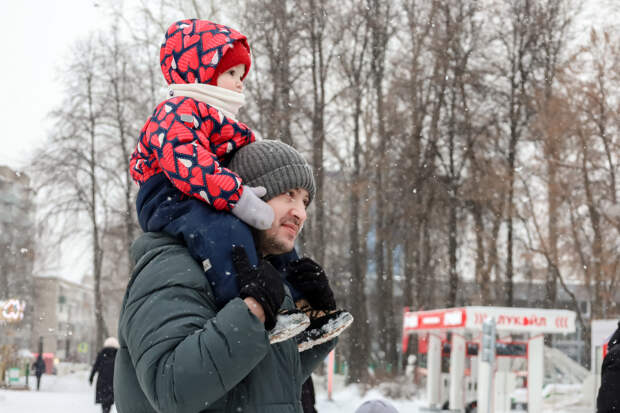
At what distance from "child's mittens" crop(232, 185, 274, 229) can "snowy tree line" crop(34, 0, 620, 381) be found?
82.5 feet

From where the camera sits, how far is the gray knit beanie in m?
2.17

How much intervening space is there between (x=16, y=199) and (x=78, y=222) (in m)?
19.7

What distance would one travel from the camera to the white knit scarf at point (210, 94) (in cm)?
218

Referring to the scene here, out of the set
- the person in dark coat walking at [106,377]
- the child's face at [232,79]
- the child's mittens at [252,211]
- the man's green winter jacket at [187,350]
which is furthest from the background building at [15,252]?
the man's green winter jacket at [187,350]

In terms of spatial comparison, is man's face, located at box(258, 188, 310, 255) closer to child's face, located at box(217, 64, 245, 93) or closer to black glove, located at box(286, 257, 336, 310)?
black glove, located at box(286, 257, 336, 310)

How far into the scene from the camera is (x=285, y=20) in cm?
2792

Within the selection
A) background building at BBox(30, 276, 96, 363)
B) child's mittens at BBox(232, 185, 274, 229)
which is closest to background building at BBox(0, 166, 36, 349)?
background building at BBox(30, 276, 96, 363)

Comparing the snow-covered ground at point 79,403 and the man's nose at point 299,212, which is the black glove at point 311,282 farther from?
the snow-covered ground at point 79,403

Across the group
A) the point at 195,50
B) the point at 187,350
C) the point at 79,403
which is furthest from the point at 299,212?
the point at 79,403

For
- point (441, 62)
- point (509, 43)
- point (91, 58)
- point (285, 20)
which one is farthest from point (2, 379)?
point (509, 43)

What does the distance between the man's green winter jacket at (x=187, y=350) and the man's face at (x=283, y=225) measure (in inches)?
10.4

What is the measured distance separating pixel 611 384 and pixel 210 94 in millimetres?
2324

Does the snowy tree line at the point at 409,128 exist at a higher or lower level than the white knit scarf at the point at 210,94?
higher

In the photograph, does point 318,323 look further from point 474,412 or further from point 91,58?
point 91,58
